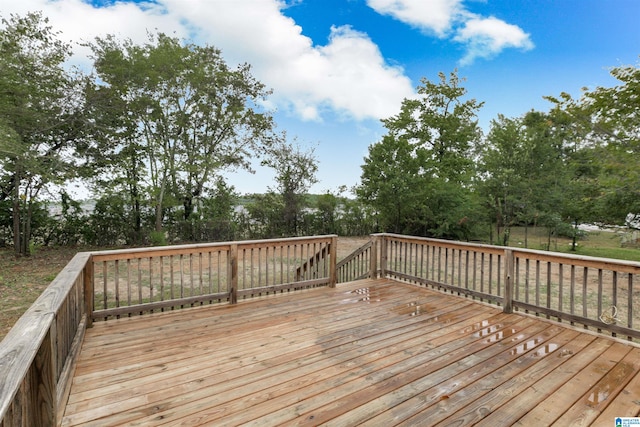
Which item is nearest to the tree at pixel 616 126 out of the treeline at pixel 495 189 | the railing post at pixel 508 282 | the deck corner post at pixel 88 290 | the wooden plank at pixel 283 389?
the treeline at pixel 495 189

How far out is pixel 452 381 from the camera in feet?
7.30

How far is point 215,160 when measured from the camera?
11.2m

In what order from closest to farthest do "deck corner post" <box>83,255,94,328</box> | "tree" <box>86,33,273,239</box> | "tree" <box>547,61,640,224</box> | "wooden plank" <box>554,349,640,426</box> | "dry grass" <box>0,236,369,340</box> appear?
"wooden plank" <box>554,349,640,426</box>, "deck corner post" <box>83,255,94,328</box>, "dry grass" <box>0,236,369,340</box>, "tree" <box>547,61,640,224</box>, "tree" <box>86,33,273,239</box>

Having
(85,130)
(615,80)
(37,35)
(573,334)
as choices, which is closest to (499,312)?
(573,334)

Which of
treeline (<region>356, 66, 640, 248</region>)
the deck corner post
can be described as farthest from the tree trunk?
treeline (<region>356, 66, 640, 248</region>)

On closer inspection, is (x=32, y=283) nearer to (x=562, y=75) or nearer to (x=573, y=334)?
(x=573, y=334)

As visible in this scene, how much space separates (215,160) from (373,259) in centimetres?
792

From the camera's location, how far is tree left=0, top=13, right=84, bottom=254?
7309 millimetres

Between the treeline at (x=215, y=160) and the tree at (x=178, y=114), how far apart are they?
1.7 inches

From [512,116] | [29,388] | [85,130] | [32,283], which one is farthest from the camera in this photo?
[512,116]

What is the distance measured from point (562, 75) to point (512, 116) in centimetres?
528

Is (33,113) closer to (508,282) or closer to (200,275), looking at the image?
(200,275)

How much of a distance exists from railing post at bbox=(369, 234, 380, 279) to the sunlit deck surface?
5.64 feet

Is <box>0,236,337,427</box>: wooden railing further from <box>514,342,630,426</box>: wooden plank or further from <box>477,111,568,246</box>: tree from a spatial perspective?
<box>477,111,568,246</box>: tree
